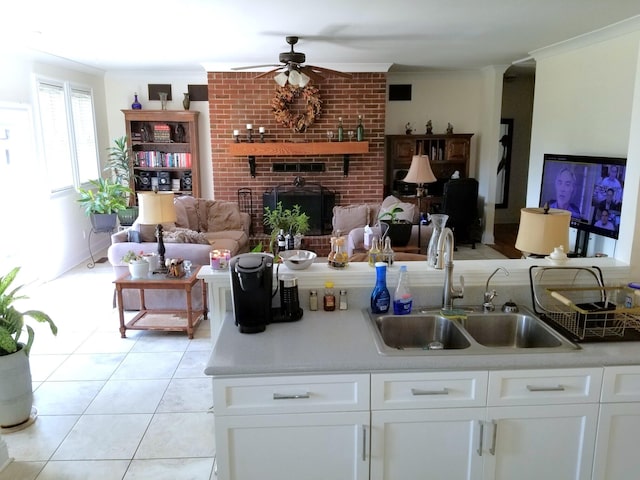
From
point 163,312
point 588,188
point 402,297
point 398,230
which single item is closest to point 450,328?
point 402,297

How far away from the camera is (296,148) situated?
673 centimetres

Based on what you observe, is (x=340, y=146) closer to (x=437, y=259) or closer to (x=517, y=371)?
(x=437, y=259)

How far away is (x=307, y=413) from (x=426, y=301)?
0.84 meters

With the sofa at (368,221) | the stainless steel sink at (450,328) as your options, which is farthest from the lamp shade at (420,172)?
the stainless steel sink at (450,328)

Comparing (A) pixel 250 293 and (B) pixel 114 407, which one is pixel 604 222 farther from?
(B) pixel 114 407

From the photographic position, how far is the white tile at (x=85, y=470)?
7.64 feet

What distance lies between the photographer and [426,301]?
2.32m

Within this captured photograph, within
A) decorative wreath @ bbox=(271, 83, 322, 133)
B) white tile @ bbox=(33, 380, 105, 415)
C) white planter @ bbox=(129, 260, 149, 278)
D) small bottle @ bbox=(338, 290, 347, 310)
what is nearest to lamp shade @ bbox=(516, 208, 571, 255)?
small bottle @ bbox=(338, 290, 347, 310)

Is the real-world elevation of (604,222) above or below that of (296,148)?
below

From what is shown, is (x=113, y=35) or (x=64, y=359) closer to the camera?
(x=64, y=359)

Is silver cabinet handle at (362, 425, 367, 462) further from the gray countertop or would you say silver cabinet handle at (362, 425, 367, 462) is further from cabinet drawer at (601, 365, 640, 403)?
cabinet drawer at (601, 365, 640, 403)

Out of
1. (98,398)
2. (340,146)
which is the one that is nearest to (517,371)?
(98,398)

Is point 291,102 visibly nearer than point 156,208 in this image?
No

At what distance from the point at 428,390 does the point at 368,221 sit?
454cm
